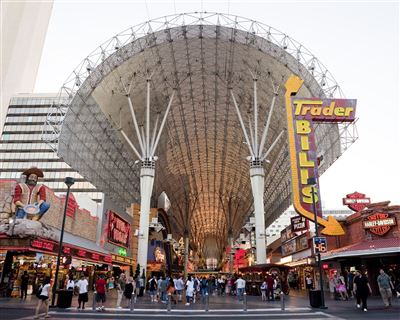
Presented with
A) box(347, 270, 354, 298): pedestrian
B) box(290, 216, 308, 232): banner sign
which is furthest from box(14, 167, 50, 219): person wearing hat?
box(290, 216, 308, 232): banner sign

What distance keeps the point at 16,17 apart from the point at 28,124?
95031 mm

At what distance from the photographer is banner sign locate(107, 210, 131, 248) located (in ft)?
128

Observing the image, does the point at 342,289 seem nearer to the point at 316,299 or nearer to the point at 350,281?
the point at 350,281

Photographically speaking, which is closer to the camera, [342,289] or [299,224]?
[342,289]

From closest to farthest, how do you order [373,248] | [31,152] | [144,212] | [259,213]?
[373,248], [144,212], [259,213], [31,152]

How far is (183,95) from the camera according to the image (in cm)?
5325

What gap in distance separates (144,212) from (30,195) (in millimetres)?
15068

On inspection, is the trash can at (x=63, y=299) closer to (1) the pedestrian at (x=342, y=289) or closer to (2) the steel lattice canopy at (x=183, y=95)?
(1) the pedestrian at (x=342, y=289)

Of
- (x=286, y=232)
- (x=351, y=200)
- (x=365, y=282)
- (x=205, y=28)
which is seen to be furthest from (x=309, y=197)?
(x=286, y=232)

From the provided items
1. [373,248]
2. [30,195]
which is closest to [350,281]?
[373,248]

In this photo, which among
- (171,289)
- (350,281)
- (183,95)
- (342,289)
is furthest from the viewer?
(183,95)

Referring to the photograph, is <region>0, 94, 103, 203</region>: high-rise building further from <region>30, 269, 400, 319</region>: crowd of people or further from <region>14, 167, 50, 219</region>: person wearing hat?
<region>30, 269, 400, 319</region>: crowd of people

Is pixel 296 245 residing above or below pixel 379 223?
above

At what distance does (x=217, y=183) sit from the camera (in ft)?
328
